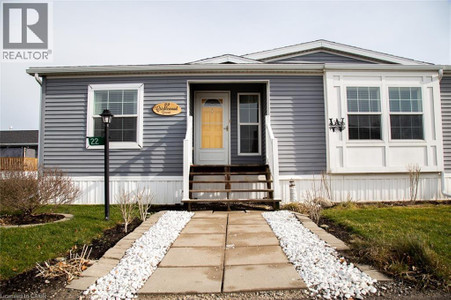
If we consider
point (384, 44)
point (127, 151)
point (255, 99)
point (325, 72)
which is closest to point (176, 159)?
point (127, 151)

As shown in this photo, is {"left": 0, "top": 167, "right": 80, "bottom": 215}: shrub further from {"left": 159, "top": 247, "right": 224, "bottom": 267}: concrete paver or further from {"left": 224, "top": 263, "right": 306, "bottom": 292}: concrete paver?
{"left": 224, "top": 263, "right": 306, "bottom": 292}: concrete paver

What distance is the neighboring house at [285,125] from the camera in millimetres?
6629

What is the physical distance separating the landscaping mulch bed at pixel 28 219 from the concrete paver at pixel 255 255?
325cm

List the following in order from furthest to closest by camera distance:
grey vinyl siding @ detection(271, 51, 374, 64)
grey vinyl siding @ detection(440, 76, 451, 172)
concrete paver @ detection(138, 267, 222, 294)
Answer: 1. grey vinyl siding @ detection(271, 51, 374, 64)
2. grey vinyl siding @ detection(440, 76, 451, 172)
3. concrete paver @ detection(138, 267, 222, 294)

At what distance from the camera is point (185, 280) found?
7.86ft

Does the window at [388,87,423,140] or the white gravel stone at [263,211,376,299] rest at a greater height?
the window at [388,87,423,140]

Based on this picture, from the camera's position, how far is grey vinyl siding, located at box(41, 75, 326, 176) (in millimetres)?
6715

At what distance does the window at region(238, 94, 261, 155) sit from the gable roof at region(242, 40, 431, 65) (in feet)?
6.25

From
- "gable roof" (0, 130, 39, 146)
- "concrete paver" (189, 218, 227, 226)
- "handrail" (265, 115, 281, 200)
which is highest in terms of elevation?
"gable roof" (0, 130, 39, 146)

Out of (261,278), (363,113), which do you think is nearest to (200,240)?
(261,278)

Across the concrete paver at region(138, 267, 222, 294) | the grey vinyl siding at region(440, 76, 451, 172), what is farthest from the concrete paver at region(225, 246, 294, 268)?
the grey vinyl siding at region(440, 76, 451, 172)

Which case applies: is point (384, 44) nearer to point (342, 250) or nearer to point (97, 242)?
point (342, 250)

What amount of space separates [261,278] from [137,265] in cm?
121

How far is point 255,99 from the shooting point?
775cm
